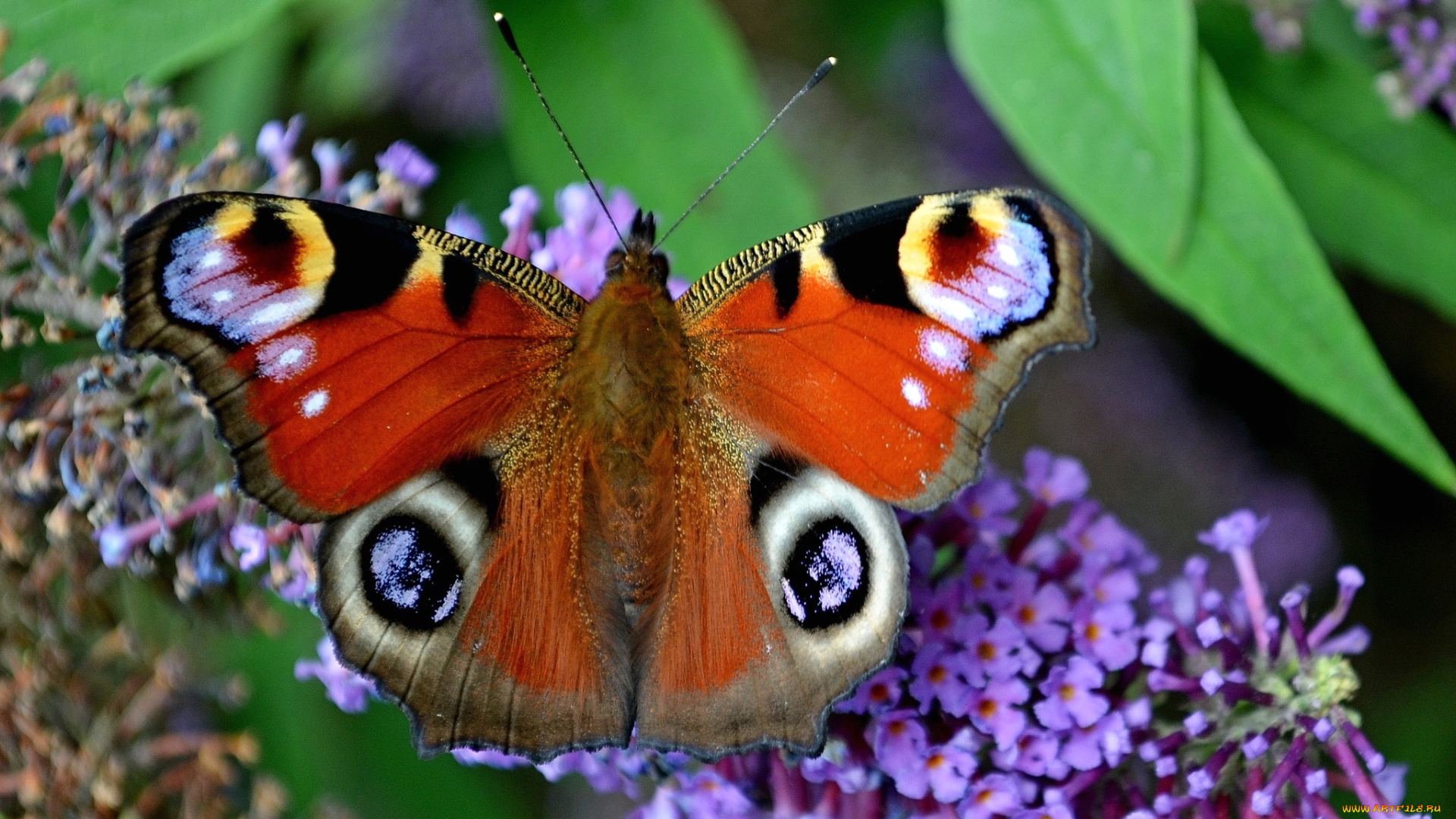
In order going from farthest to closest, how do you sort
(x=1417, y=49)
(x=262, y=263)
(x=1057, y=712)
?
(x=1417, y=49), (x=1057, y=712), (x=262, y=263)

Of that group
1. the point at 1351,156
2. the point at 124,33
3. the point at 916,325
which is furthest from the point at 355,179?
the point at 1351,156

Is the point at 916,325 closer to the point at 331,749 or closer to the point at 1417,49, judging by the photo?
the point at 1417,49

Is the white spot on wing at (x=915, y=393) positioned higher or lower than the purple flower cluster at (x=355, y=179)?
higher

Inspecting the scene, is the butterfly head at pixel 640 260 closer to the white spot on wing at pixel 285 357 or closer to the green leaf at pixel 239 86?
the white spot on wing at pixel 285 357

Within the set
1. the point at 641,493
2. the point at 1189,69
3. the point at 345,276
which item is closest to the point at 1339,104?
the point at 1189,69

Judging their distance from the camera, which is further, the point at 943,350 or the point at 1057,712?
the point at 1057,712

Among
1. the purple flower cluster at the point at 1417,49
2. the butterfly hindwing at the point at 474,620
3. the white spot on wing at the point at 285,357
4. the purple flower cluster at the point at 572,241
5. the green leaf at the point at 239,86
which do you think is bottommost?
the butterfly hindwing at the point at 474,620

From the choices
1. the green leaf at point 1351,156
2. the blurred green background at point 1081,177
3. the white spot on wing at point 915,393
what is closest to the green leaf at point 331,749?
the blurred green background at point 1081,177

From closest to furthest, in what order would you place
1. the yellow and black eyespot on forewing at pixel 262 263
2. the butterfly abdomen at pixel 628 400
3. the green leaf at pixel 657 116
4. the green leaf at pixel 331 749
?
the yellow and black eyespot on forewing at pixel 262 263 → the butterfly abdomen at pixel 628 400 → the green leaf at pixel 657 116 → the green leaf at pixel 331 749
